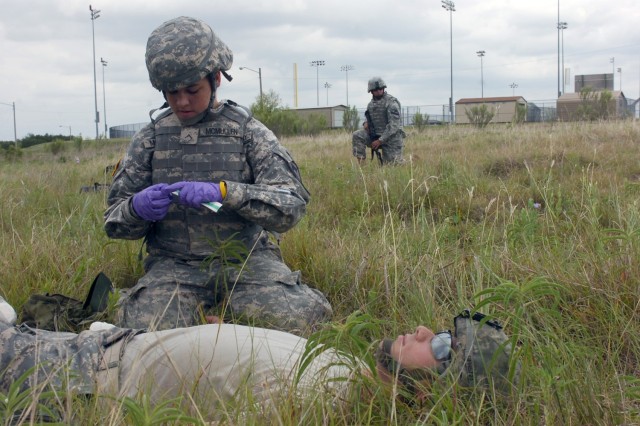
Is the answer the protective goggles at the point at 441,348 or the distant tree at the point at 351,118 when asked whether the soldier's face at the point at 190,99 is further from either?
the distant tree at the point at 351,118

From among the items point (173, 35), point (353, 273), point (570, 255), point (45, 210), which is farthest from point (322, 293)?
point (45, 210)

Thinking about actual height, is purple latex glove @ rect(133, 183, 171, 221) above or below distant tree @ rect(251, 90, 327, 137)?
below

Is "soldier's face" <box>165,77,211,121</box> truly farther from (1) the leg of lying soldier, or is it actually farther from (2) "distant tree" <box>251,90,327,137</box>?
(2) "distant tree" <box>251,90,327,137</box>

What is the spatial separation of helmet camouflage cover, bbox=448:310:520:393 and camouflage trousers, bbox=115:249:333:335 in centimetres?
107

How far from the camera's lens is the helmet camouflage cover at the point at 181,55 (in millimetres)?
2822

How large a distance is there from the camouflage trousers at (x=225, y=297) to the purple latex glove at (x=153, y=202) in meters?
0.31

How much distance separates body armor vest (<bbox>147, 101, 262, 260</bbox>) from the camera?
307cm

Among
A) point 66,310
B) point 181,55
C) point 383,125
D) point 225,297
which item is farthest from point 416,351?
point 383,125

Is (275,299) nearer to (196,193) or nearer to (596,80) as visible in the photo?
(196,193)

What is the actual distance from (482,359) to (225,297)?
57.7 inches

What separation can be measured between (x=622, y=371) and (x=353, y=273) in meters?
1.34

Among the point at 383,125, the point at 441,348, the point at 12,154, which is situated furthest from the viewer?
the point at 12,154

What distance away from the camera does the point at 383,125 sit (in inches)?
386

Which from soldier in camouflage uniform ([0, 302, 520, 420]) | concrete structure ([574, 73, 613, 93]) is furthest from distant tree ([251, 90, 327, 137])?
soldier in camouflage uniform ([0, 302, 520, 420])
